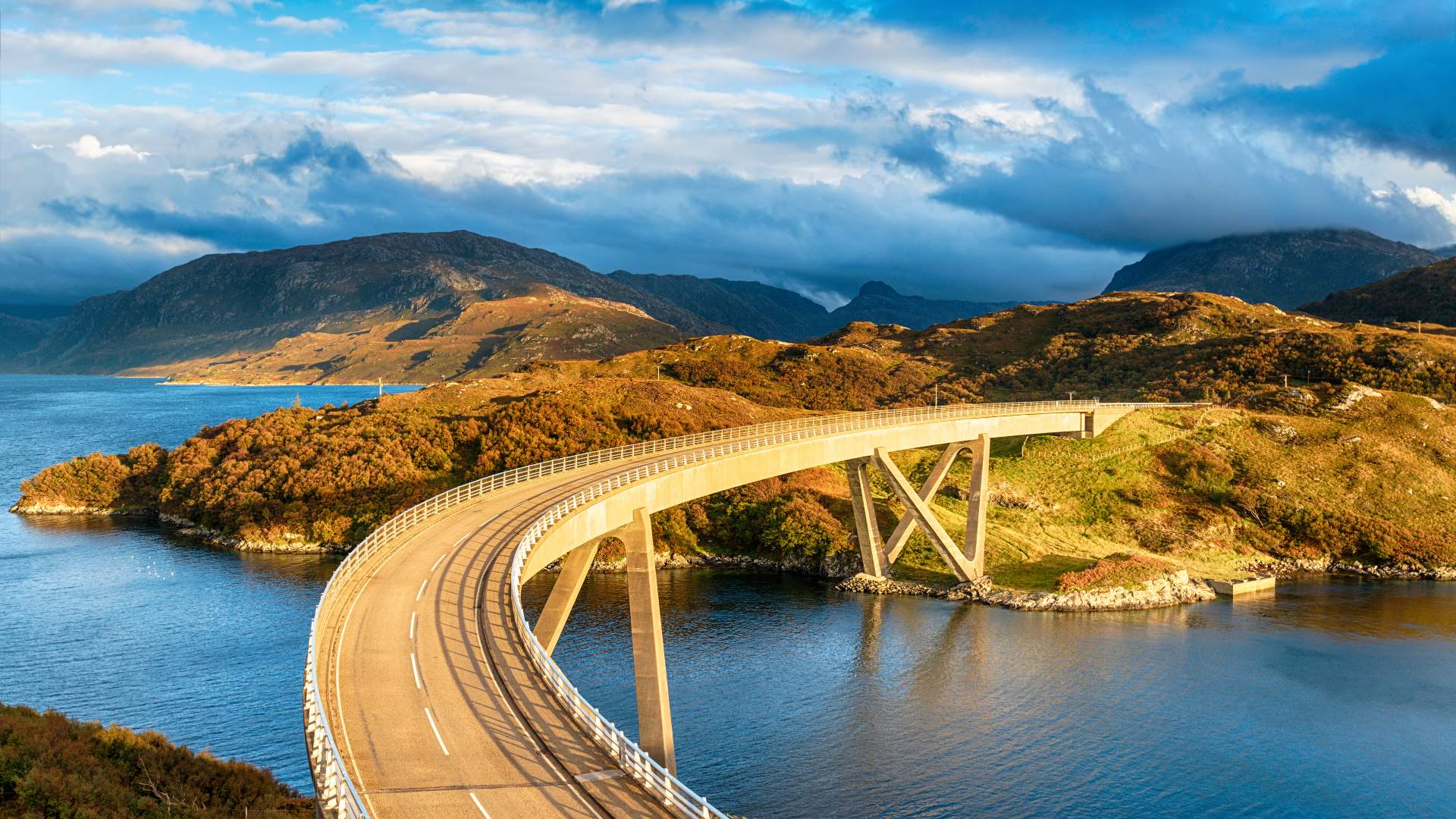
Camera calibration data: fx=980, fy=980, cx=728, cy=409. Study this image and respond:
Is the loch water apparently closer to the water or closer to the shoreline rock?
the water

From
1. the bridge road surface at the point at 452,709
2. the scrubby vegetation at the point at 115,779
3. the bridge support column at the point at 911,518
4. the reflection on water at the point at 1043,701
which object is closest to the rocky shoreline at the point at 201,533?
the reflection on water at the point at 1043,701

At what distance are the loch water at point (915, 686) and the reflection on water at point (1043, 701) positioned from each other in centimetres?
17

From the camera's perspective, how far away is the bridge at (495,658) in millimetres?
24344

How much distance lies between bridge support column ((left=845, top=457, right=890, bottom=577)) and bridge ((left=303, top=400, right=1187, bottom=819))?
6089mm

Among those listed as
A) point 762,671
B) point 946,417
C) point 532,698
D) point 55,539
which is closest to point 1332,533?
point 946,417

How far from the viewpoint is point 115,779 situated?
30.8m

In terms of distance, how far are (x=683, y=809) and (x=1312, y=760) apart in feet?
122

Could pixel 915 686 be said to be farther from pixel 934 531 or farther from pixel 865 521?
pixel 934 531

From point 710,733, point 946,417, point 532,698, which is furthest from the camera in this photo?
Answer: point 946,417

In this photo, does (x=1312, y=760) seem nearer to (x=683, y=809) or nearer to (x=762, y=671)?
(x=762, y=671)

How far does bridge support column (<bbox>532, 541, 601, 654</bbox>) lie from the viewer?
1699 inches

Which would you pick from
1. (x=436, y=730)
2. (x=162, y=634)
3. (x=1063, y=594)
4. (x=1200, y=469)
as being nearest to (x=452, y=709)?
(x=436, y=730)

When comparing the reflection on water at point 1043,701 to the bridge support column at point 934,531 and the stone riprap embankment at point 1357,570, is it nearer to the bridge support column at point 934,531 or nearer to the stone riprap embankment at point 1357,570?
the bridge support column at point 934,531

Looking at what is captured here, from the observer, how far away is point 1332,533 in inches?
3644
